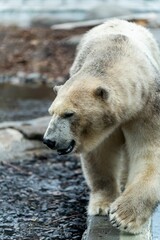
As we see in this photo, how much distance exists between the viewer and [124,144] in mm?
3906

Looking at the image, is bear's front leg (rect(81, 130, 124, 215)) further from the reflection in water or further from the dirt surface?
the dirt surface

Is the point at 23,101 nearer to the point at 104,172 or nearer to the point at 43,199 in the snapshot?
the point at 43,199

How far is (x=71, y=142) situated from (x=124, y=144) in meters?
0.57

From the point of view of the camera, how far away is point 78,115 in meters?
3.34

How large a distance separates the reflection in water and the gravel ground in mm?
2043

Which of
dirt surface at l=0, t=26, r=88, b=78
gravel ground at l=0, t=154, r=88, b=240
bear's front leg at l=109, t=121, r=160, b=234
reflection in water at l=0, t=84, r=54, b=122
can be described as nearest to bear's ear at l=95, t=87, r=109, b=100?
bear's front leg at l=109, t=121, r=160, b=234

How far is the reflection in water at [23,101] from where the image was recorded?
311 inches

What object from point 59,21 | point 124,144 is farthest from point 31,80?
point 124,144

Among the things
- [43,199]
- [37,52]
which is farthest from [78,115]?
[37,52]

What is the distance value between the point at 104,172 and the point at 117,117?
0.69m

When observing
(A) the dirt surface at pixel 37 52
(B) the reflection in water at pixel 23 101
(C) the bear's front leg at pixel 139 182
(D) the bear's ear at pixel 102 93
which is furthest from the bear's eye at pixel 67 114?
(A) the dirt surface at pixel 37 52

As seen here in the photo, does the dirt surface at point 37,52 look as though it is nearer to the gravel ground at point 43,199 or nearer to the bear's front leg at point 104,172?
the gravel ground at point 43,199

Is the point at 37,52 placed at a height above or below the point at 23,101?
below

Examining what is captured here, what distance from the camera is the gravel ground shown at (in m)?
3.89
